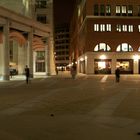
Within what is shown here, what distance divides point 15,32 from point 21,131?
41.5 metres

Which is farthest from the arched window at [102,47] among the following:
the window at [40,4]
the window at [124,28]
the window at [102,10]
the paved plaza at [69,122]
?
the paved plaza at [69,122]

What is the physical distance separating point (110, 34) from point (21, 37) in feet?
76.4

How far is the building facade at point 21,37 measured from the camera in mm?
45438

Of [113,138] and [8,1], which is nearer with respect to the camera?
[113,138]

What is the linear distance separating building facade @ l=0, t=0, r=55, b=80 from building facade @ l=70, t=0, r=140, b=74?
363 inches

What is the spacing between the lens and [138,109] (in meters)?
15.4

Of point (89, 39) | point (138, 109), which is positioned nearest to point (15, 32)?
point (89, 39)

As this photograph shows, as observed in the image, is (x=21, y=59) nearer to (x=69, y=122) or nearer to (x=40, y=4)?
(x=40, y=4)

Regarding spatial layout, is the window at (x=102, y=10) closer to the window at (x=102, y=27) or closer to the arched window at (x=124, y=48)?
the window at (x=102, y=27)

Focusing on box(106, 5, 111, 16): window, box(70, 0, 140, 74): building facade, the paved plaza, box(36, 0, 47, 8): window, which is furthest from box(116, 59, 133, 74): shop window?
the paved plaza

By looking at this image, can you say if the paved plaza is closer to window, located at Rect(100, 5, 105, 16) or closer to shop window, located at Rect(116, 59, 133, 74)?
window, located at Rect(100, 5, 105, 16)

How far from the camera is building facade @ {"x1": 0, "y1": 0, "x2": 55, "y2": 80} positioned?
45438 millimetres

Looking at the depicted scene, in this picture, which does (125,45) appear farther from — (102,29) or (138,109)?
(138,109)

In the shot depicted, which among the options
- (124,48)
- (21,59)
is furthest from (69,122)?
(124,48)
